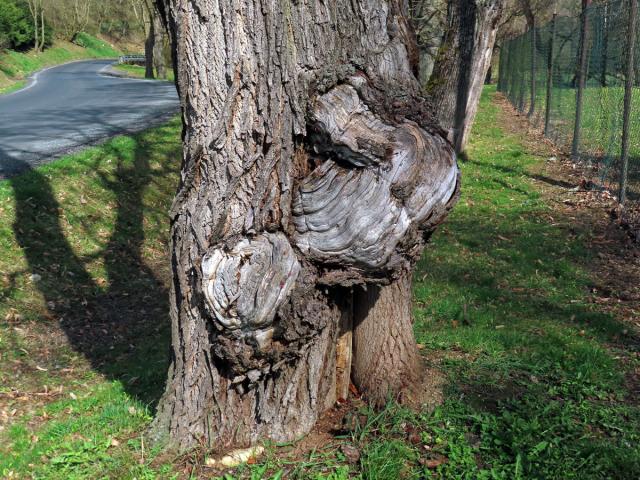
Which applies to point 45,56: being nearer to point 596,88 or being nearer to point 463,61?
point 463,61

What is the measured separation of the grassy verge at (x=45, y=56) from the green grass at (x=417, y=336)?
2025 centimetres

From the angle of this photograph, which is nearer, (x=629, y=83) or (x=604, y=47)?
(x=629, y=83)

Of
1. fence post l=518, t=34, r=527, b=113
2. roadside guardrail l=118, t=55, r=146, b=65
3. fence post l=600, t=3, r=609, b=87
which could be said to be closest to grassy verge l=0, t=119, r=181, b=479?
fence post l=600, t=3, r=609, b=87

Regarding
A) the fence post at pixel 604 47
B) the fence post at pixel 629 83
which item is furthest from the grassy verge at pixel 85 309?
the fence post at pixel 604 47

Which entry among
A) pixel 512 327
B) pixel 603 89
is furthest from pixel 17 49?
pixel 512 327

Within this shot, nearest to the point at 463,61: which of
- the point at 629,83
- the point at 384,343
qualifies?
the point at 629,83

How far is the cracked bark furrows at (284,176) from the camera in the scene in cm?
308

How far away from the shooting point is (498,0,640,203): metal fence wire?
8497 mm

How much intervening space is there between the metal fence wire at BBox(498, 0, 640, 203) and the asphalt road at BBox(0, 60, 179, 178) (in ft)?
28.2

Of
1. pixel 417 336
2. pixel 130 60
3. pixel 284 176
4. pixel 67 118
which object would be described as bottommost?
pixel 417 336

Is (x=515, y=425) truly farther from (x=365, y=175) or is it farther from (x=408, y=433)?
(x=365, y=175)

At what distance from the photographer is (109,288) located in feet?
25.0

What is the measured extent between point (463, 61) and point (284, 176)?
7.30 meters

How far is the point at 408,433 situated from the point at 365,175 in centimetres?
159
